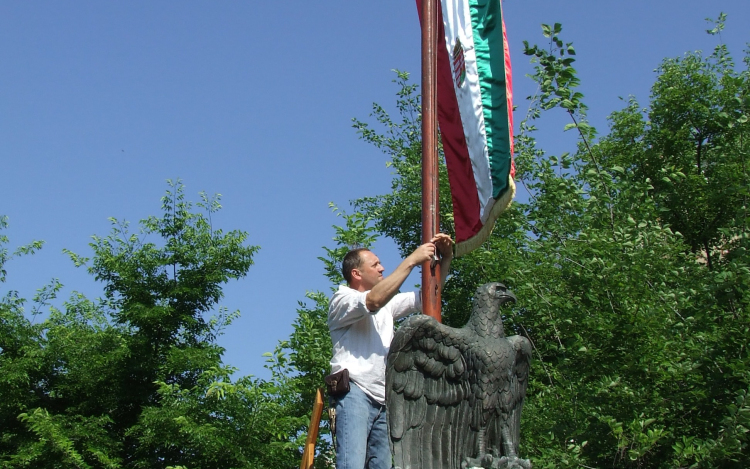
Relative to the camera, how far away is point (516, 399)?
4.19 metres

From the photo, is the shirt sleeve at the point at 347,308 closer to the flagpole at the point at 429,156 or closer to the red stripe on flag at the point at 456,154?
the flagpole at the point at 429,156

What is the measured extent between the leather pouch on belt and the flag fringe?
1001 millimetres

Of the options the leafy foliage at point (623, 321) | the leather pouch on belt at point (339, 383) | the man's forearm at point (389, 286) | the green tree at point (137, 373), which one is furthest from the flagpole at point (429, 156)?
the green tree at point (137, 373)

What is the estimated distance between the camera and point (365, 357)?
4.27 meters

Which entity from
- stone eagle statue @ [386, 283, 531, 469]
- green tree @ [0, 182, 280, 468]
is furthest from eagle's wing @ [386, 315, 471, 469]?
green tree @ [0, 182, 280, 468]

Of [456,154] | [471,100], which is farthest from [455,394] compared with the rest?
[471,100]

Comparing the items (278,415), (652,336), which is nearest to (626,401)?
(652,336)

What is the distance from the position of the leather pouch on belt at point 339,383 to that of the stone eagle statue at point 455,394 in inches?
11.3

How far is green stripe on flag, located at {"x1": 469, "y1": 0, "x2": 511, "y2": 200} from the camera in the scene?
438 centimetres

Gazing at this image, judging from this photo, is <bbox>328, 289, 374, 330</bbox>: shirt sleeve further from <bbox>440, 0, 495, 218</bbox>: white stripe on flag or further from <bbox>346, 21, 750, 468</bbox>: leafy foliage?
<bbox>346, 21, 750, 468</bbox>: leafy foliage

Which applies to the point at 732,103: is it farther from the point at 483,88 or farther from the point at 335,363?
the point at 335,363

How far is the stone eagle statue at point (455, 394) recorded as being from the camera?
3.94 metres

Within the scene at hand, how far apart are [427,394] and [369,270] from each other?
2.66 feet

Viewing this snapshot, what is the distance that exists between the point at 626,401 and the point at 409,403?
3569 millimetres
